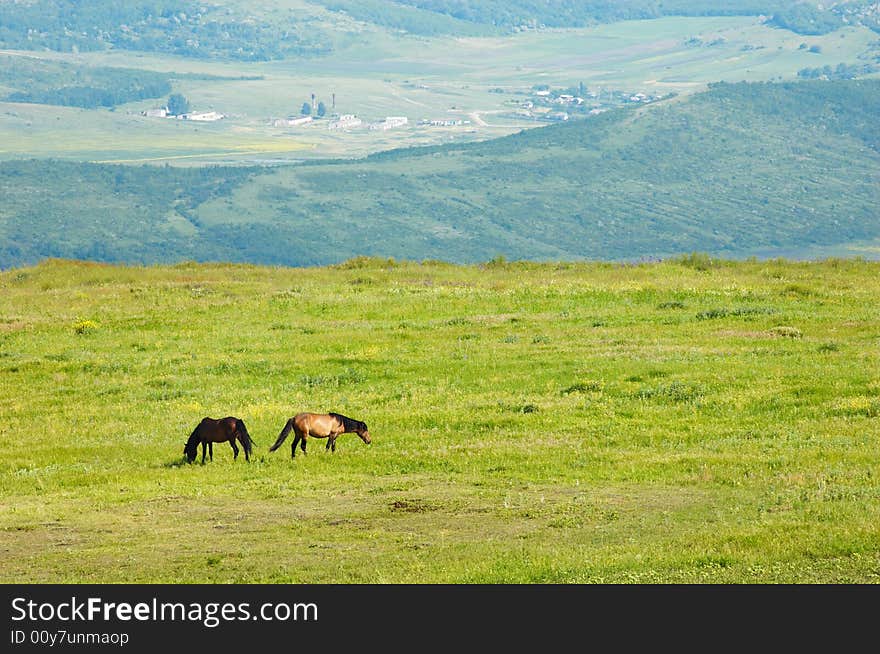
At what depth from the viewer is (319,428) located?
19.1m

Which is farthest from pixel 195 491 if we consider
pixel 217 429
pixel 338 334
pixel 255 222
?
pixel 255 222

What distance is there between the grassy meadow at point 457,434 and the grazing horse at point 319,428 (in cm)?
30

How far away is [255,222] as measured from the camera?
15700 centimetres

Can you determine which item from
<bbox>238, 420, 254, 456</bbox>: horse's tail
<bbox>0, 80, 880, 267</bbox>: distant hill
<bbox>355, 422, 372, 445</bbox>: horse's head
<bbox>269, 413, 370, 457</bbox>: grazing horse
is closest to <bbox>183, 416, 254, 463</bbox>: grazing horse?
<bbox>238, 420, 254, 456</bbox>: horse's tail

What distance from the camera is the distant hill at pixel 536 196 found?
15212 cm

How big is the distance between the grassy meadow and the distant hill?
10916 centimetres

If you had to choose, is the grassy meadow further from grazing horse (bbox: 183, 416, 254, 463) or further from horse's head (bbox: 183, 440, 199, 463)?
grazing horse (bbox: 183, 416, 254, 463)

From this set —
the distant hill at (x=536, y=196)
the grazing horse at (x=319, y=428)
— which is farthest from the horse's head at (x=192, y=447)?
the distant hill at (x=536, y=196)

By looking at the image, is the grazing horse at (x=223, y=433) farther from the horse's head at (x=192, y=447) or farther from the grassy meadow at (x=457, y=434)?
the grassy meadow at (x=457, y=434)

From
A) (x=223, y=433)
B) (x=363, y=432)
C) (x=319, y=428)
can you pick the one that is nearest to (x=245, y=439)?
(x=223, y=433)

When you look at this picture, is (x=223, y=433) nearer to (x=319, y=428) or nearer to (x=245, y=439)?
(x=245, y=439)

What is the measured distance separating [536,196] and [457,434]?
494 ft

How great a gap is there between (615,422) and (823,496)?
22.0 feet

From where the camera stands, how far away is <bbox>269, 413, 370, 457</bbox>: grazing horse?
18.9 m
